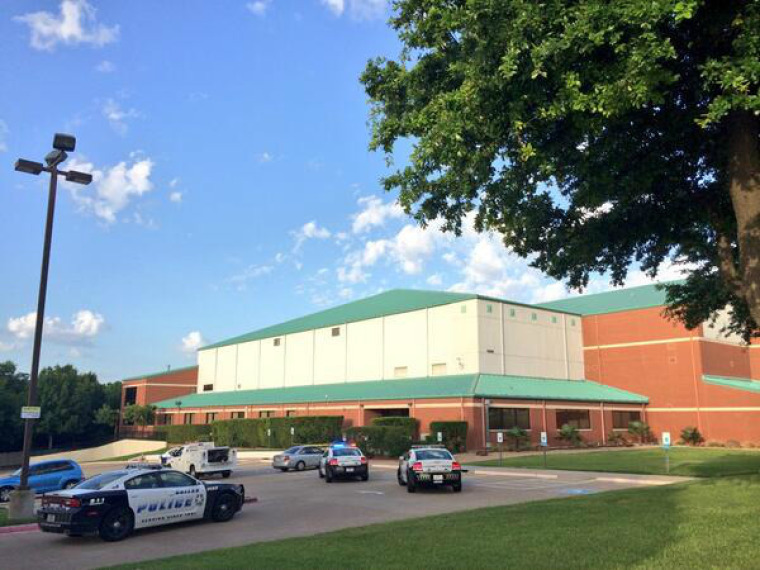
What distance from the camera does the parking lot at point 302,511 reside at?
12008mm

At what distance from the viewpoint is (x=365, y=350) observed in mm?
58000

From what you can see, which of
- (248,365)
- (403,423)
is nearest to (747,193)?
(403,423)

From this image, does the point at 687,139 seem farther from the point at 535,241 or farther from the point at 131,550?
the point at 131,550

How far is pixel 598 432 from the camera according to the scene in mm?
53000

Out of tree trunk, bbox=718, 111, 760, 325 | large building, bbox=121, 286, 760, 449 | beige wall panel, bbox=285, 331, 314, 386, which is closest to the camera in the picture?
tree trunk, bbox=718, 111, 760, 325

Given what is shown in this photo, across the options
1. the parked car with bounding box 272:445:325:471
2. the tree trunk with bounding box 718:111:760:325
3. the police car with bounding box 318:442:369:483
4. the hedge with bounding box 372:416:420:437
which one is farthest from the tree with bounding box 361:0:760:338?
the hedge with bounding box 372:416:420:437

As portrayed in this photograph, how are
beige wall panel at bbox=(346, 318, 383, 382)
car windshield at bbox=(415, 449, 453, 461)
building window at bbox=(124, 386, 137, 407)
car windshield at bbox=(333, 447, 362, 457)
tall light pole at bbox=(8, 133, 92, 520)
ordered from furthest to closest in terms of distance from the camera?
building window at bbox=(124, 386, 137, 407) < beige wall panel at bbox=(346, 318, 383, 382) < car windshield at bbox=(333, 447, 362, 457) < car windshield at bbox=(415, 449, 453, 461) < tall light pole at bbox=(8, 133, 92, 520)

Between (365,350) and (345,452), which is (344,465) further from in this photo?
(365,350)

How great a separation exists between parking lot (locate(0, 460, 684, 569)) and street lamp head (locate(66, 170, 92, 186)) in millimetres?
9442

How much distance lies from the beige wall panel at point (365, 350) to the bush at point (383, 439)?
1296 cm

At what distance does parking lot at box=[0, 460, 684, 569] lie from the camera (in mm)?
12008

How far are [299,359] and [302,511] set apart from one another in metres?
49.0

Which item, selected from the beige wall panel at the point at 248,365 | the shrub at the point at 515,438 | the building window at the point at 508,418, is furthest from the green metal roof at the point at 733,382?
the beige wall panel at the point at 248,365

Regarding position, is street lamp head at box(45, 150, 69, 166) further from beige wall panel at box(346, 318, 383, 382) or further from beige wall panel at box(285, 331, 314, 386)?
beige wall panel at box(285, 331, 314, 386)
